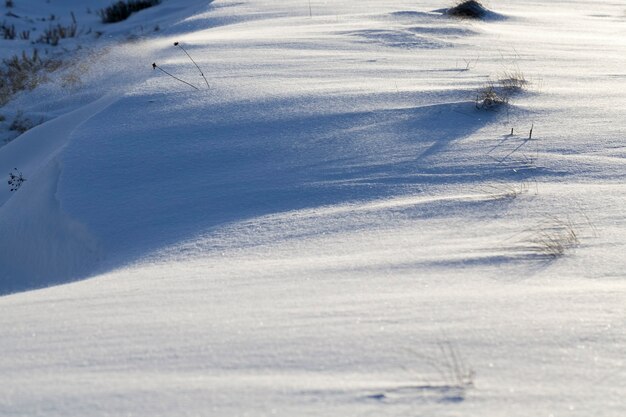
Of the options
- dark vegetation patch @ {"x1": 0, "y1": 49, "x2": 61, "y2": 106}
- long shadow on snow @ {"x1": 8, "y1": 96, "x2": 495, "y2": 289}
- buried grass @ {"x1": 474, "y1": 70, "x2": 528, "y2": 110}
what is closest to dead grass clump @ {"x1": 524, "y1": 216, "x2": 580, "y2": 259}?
long shadow on snow @ {"x1": 8, "y1": 96, "x2": 495, "y2": 289}

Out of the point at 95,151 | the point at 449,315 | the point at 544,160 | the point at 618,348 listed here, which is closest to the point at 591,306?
the point at 618,348

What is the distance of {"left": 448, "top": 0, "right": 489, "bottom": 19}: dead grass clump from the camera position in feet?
20.0

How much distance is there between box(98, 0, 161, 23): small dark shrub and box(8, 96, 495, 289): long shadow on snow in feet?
16.1

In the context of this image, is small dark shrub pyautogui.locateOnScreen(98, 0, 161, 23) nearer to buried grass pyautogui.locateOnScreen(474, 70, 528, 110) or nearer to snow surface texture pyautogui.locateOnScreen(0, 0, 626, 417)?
snow surface texture pyautogui.locateOnScreen(0, 0, 626, 417)

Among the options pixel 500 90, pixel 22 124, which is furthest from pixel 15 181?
pixel 500 90

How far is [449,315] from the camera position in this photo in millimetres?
1956

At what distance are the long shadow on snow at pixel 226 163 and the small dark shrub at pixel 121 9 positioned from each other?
492 centimetres

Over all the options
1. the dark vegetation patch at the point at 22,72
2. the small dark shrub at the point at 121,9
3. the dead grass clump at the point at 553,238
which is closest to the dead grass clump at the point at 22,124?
the dark vegetation patch at the point at 22,72

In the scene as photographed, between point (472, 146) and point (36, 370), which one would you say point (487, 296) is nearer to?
point (36, 370)

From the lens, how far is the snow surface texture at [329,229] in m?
1.68

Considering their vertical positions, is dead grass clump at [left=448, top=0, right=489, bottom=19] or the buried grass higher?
dead grass clump at [left=448, top=0, right=489, bottom=19]

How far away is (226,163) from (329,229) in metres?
0.92

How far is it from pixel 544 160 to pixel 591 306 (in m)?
1.48

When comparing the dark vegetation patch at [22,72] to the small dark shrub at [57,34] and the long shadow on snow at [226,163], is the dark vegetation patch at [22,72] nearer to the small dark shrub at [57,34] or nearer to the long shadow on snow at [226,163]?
the small dark shrub at [57,34]
